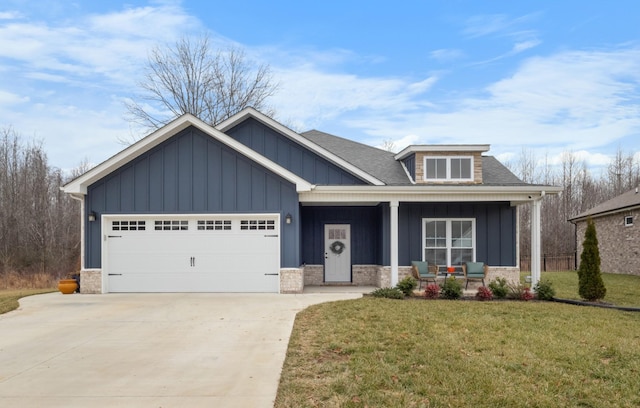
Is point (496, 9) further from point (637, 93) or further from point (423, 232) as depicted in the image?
point (637, 93)

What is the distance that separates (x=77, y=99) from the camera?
21234mm

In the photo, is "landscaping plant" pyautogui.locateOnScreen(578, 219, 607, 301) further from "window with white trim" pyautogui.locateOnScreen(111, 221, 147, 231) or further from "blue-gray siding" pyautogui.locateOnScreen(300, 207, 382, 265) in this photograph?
"window with white trim" pyautogui.locateOnScreen(111, 221, 147, 231)

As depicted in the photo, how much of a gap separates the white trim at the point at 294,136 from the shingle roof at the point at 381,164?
835mm

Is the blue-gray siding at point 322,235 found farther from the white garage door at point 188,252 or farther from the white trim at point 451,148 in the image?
Result: the white garage door at point 188,252

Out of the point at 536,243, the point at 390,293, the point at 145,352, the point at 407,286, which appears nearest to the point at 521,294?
the point at 536,243

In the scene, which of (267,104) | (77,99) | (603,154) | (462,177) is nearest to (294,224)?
(462,177)

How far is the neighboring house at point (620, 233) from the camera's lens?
20509 millimetres

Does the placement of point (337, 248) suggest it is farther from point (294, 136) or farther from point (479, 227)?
point (479, 227)

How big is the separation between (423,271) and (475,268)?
1.51 meters

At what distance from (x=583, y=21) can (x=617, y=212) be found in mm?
11904

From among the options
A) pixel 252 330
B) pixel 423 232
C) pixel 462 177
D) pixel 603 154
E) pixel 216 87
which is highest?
pixel 216 87

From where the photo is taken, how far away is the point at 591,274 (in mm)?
11297

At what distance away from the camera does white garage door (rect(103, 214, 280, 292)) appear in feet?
41.1

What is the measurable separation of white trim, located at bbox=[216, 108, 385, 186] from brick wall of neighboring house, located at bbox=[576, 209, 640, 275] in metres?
14.6
